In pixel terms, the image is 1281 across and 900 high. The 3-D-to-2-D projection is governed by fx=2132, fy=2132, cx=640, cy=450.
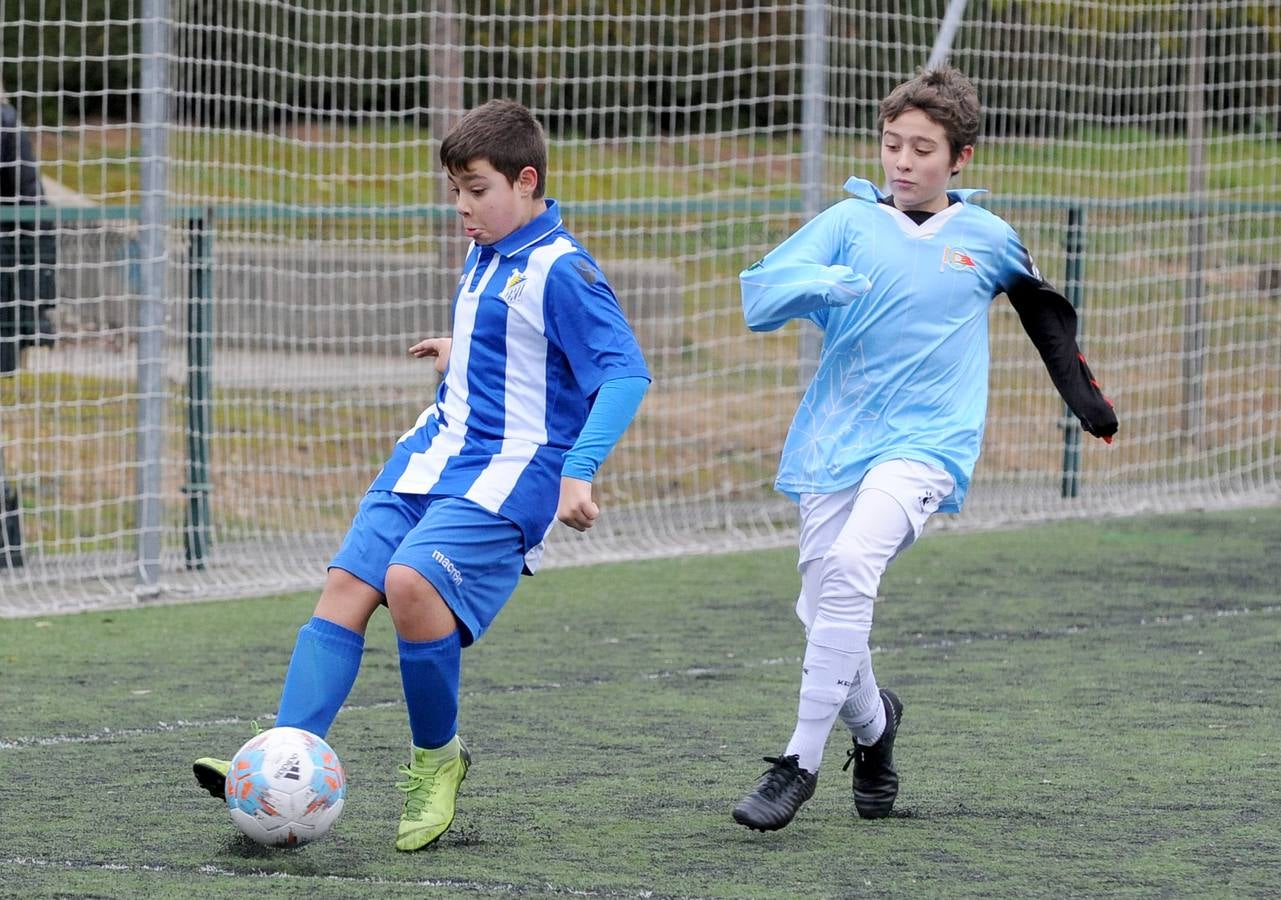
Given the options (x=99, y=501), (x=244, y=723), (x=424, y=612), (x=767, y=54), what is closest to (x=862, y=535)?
(x=424, y=612)

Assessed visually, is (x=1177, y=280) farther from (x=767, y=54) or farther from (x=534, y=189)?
(x=534, y=189)

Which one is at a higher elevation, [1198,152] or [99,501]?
[1198,152]

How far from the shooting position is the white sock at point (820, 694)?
427cm

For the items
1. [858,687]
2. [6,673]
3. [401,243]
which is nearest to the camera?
[858,687]

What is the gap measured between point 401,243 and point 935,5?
Result: 10.4ft

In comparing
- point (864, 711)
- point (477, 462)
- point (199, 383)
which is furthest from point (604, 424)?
point (199, 383)

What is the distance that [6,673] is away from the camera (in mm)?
6289

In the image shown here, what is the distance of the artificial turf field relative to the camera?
13.0 feet

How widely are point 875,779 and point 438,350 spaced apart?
1.28m

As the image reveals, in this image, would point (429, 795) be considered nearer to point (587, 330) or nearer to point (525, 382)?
point (525, 382)

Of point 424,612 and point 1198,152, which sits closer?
point 424,612

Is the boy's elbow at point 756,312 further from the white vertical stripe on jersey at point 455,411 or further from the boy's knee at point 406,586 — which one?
the boy's knee at point 406,586

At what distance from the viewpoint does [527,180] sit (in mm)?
4227

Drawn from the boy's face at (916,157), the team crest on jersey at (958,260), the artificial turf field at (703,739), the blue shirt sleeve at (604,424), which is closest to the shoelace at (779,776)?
the artificial turf field at (703,739)
